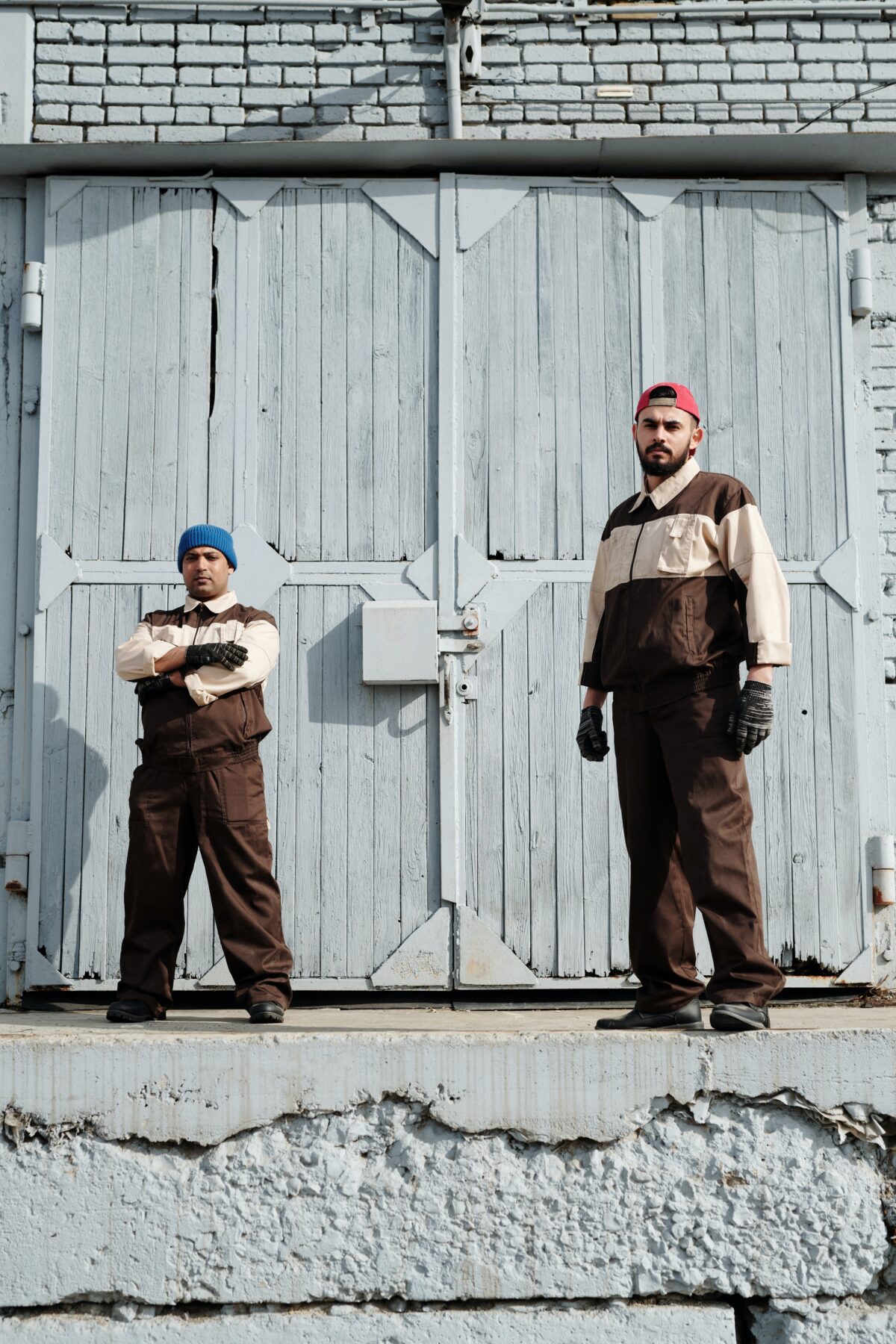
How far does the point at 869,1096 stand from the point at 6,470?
402 centimetres

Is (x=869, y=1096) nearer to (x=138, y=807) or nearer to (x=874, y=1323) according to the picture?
(x=874, y=1323)

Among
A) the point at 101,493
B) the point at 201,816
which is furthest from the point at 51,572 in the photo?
the point at 201,816

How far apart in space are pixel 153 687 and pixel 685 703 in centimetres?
175

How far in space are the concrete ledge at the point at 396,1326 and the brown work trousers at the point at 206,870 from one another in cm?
104

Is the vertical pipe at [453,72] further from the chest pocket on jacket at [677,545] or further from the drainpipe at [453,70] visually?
the chest pocket on jacket at [677,545]

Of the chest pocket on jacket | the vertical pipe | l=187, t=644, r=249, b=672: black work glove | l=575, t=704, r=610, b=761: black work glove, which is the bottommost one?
l=575, t=704, r=610, b=761: black work glove

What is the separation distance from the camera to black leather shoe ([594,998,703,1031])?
11.9 ft

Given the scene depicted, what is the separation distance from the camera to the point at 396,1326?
3.26 meters

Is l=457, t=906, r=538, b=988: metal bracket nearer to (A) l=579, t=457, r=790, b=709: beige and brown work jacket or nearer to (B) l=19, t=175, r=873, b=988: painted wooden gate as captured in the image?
(B) l=19, t=175, r=873, b=988: painted wooden gate

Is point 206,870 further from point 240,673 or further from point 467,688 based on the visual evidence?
point 467,688

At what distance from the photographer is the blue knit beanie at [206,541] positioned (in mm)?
4543

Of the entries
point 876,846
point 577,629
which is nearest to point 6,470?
point 577,629

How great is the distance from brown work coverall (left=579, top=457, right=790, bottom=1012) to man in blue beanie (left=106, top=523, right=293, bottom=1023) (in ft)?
3.85

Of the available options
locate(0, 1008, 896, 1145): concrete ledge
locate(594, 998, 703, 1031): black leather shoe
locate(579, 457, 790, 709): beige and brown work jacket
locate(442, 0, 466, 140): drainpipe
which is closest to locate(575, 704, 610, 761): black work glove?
locate(579, 457, 790, 709): beige and brown work jacket
